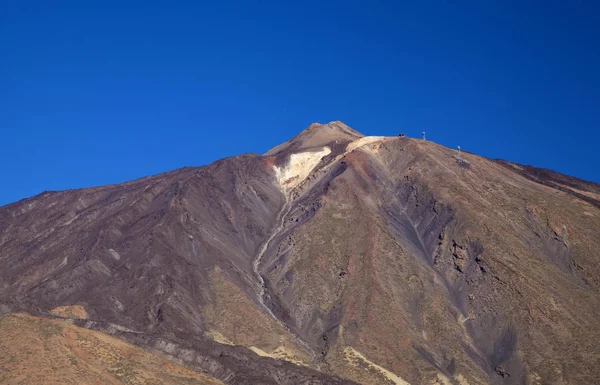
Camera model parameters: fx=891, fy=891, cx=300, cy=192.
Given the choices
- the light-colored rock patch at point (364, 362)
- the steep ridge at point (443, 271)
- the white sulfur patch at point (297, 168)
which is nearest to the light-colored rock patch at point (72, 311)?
the steep ridge at point (443, 271)

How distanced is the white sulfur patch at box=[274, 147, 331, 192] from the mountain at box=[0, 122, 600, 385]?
1.41ft

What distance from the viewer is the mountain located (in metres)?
105

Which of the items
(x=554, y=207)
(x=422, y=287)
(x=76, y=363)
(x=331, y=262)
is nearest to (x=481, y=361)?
(x=422, y=287)

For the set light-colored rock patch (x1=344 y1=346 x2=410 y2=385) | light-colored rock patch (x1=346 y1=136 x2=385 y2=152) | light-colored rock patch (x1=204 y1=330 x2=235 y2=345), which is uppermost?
light-colored rock patch (x1=346 y1=136 x2=385 y2=152)

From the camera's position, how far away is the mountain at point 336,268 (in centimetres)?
10500

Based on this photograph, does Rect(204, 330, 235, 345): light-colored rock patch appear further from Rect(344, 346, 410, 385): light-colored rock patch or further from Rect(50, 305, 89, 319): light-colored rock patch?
Rect(50, 305, 89, 319): light-colored rock patch

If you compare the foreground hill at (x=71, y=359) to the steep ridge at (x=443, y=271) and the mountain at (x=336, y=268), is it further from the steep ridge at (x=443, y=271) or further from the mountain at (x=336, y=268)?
the steep ridge at (x=443, y=271)

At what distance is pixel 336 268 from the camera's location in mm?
126938

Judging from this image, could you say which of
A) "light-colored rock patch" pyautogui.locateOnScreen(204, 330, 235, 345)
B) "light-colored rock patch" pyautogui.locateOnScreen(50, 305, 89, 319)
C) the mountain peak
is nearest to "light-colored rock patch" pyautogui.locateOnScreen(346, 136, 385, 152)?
the mountain peak

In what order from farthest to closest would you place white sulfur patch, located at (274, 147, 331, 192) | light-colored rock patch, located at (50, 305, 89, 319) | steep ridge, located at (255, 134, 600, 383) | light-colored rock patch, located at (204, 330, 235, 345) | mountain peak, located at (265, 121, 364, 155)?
1. mountain peak, located at (265, 121, 364, 155)
2. white sulfur patch, located at (274, 147, 331, 192)
3. steep ridge, located at (255, 134, 600, 383)
4. light-colored rock patch, located at (50, 305, 89, 319)
5. light-colored rock patch, located at (204, 330, 235, 345)

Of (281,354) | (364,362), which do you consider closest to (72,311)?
(281,354)

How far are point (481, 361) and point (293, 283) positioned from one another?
29456 mm

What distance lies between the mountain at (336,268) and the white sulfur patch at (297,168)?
43cm

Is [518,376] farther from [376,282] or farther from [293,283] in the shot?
[293,283]
